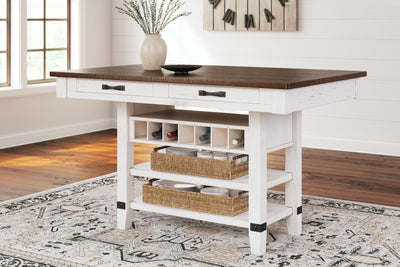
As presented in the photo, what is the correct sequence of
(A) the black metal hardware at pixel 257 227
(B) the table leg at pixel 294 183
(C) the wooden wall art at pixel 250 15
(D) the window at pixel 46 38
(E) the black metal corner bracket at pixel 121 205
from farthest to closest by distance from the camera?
(D) the window at pixel 46 38 → (C) the wooden wall art at pixel 250 15 → (E) the black metal corner bracket at pixel 121 205 → (B) the table leg at pixel 294 183 → (A) the black metal hardware at pixel 257 227

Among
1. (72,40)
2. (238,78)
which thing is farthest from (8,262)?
(72,40)

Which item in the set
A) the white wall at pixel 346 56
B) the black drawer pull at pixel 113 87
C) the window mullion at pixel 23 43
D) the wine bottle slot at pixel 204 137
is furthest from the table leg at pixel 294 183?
the window mullion at pixel 23 43

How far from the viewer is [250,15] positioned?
6492mm

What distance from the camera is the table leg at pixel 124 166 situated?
3.71 m

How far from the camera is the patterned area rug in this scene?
3275mm

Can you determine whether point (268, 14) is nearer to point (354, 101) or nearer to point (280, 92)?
point (354, 101)

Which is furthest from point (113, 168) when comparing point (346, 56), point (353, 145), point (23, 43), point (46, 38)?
point (346, 56)

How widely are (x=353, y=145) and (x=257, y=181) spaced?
3.18 metres

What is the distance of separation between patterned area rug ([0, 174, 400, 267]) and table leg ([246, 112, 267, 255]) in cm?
9

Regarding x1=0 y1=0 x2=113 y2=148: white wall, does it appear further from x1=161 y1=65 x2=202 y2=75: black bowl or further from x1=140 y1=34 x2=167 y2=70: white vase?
x1=161 y1=65 x2=202 y2=75: black bowl

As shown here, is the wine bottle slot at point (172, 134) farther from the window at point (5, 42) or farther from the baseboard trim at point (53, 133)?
the window at point (5, 42)

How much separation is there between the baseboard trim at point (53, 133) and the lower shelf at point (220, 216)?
2977mm

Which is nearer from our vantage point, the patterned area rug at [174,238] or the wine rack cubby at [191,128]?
the patterned area rug at [174,238]

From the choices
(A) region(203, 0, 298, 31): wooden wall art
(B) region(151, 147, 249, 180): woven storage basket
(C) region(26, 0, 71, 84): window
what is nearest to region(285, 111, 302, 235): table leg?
(B) region(151, 147, 249, 180): woven storage basket
